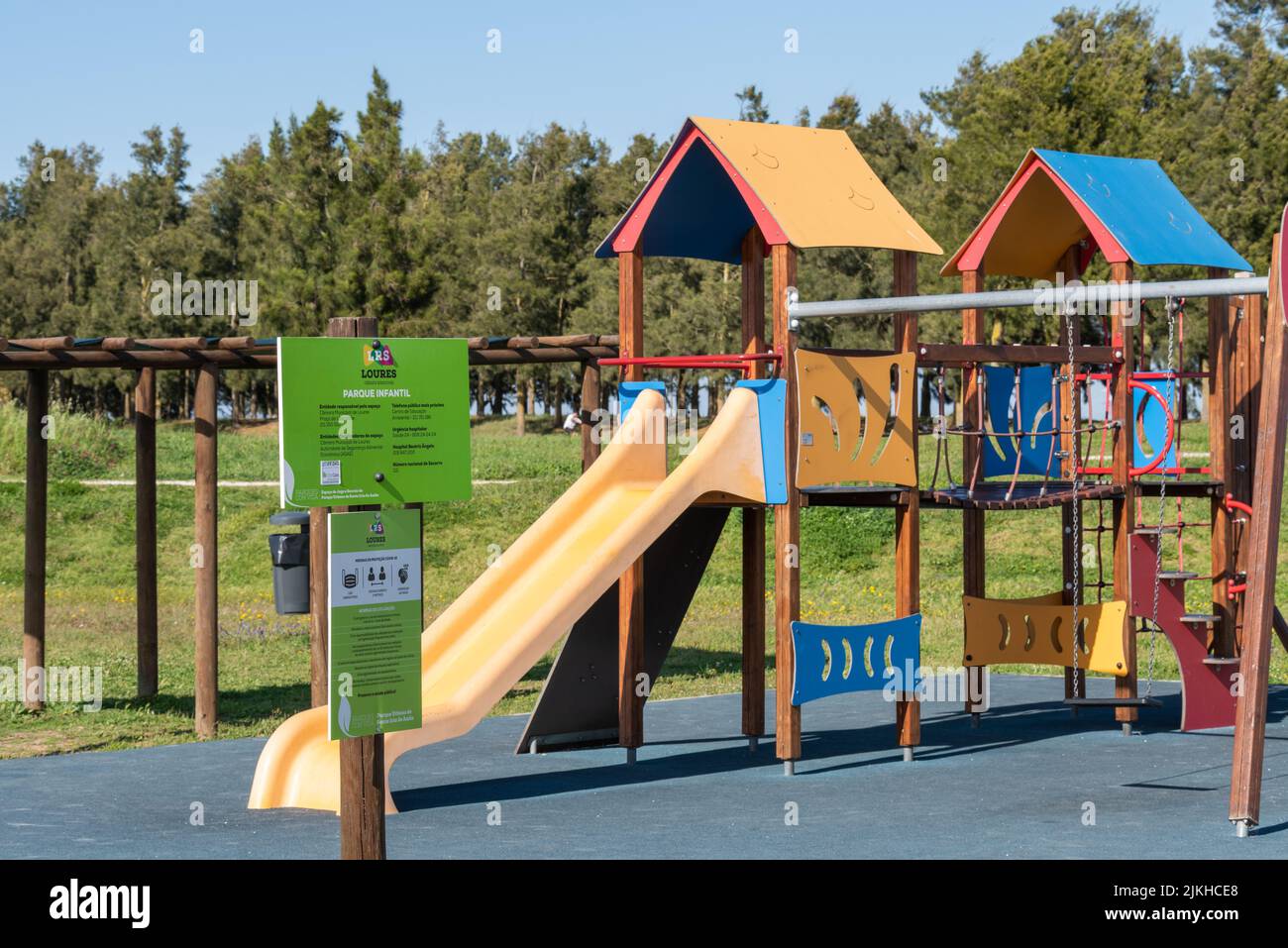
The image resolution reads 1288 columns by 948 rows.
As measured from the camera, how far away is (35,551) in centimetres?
1387

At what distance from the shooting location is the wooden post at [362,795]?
6.50 metres

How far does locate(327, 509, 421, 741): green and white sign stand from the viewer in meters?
6.32

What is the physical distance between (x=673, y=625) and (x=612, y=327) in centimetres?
3317

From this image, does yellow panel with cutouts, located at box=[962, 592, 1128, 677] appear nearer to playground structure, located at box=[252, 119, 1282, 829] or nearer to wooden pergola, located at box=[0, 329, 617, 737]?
playground structure, located at box=[252, 119, 1282, 829]

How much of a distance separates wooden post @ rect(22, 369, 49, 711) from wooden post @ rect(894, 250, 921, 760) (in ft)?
22.4

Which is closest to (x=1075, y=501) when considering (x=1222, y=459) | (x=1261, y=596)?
(x=1222, y=459)

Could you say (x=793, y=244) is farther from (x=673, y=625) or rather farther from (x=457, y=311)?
(x=457, y=311)

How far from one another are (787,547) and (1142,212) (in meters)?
4.64

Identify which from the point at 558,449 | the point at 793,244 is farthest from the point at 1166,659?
the point at 558,449

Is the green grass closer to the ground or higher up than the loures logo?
closer to the ground

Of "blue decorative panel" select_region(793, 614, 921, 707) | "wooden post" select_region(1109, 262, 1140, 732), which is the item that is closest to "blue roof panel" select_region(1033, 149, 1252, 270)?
"wooden post" select_region(1109, 262, 1140, 732)

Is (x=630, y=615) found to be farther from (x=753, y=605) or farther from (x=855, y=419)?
(x=855, y=419)

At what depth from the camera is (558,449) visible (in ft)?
127

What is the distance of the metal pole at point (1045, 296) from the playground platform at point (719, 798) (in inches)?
112
